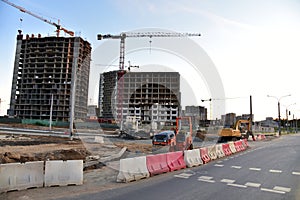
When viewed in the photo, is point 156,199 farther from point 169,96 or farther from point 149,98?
point 169,96

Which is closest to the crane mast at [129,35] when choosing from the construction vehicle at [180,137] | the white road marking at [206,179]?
the construction vehicle at [180,137]

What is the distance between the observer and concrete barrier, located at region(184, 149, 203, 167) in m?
10.2

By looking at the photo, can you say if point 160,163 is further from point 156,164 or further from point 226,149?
point 226,149

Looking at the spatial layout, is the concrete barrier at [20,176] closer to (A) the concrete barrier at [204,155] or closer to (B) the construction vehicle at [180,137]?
(A) the concrete barrier at [204,155]

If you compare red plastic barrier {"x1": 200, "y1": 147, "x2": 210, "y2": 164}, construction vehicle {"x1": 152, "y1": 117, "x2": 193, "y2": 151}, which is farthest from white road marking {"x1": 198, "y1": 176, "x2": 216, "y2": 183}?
construction vehicle {"x1": 152, "y1": 117, "x2": 193, "y2": 151}

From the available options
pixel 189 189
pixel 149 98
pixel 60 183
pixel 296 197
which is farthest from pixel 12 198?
pixel 149 98

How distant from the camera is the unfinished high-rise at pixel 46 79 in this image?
77.0m

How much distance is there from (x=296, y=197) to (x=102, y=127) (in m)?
49.9

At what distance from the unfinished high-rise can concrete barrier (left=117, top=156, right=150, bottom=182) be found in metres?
72.6

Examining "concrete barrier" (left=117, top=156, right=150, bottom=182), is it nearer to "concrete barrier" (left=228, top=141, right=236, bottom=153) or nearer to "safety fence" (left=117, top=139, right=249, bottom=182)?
"safety fence" (left=117, top=139, right=249, bottom=182)

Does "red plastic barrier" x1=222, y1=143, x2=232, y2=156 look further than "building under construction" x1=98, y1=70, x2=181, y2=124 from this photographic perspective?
No

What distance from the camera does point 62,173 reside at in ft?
22.6

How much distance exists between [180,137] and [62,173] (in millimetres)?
9880

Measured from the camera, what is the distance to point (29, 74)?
267 ft
